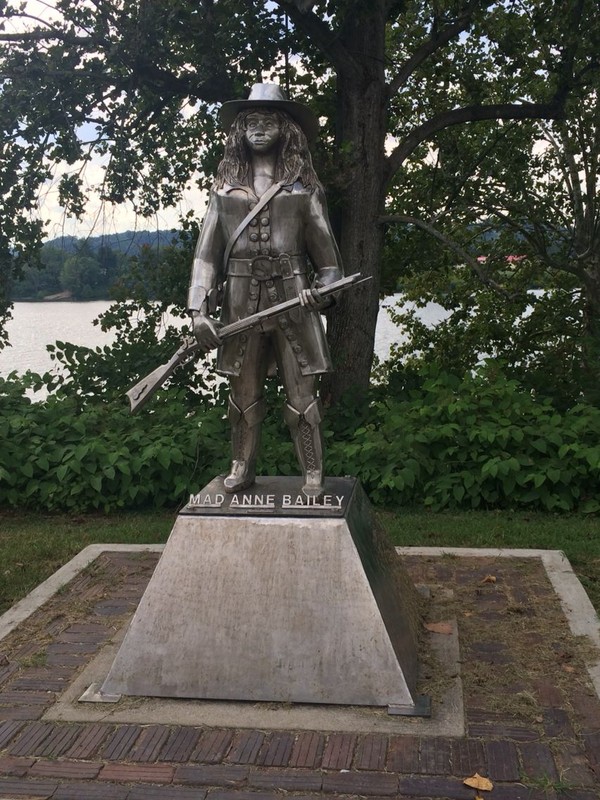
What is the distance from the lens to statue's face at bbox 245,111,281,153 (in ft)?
13.8

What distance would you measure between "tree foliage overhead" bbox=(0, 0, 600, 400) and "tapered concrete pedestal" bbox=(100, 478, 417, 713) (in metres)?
4.65

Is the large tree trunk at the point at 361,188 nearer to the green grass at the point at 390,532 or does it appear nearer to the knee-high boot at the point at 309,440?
the green grass at the point at 390,532

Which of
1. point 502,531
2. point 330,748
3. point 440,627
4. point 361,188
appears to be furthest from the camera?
point 361,188

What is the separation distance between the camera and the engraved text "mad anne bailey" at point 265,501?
4184 mm

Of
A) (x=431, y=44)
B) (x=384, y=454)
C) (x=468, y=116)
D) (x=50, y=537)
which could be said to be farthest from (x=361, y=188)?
(x=50, y=537)

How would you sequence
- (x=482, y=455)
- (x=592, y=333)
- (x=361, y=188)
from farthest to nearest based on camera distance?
(x=592, y=333) < (x=361, y=188) < (x=482, y=455)

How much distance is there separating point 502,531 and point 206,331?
11.4ft

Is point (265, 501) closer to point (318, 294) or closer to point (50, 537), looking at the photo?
point (318, 294)

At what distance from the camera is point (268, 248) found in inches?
166

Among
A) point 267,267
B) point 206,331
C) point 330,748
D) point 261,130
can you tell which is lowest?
point 330,748

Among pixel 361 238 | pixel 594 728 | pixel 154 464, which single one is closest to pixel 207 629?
pixel 594 728

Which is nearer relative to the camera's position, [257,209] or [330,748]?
[330,748]

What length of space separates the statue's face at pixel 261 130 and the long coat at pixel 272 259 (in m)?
0.20

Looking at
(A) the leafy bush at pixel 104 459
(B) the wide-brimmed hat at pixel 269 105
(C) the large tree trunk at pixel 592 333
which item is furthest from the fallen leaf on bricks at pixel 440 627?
(C) the large tree trunk at pixel 592 333
